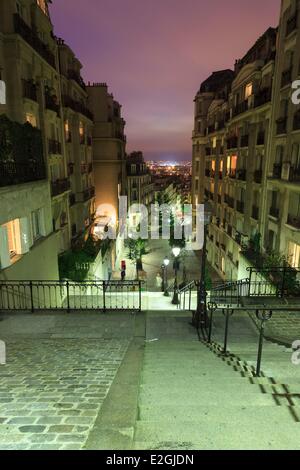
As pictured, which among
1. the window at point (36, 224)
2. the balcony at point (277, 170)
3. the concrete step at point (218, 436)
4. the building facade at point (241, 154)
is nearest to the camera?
the concrete step at point (218, 436)

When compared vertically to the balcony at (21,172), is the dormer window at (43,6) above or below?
above

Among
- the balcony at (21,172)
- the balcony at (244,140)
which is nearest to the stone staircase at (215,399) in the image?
the balcony at (21,172)

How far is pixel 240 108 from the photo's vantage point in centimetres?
2659

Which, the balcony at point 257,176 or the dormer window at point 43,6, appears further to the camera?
the balcony at point 257,176

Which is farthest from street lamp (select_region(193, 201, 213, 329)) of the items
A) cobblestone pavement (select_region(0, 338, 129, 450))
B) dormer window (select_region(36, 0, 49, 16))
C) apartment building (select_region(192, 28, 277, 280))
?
dormer window (select_region(36, 0, 49, 16))

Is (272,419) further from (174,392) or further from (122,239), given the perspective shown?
(122,239)

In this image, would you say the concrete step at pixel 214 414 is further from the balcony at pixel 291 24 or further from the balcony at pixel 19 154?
the balcony at pixel 291 24

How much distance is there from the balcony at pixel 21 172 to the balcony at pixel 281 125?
15.3 meters

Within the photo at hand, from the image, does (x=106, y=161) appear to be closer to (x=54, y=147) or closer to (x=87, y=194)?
(x=87, y=194)

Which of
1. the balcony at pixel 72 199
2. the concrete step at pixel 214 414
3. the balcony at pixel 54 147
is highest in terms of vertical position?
the balcony at pixel 54 147

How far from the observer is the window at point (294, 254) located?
1848 cm

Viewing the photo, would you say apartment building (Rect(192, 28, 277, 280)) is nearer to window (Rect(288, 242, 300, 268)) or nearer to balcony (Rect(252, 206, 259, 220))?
balcony (Rect(252, 206, 259, 220))

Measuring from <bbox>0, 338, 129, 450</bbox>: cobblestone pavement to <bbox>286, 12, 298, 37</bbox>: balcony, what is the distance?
788 inches

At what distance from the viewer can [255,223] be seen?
2502 cm
